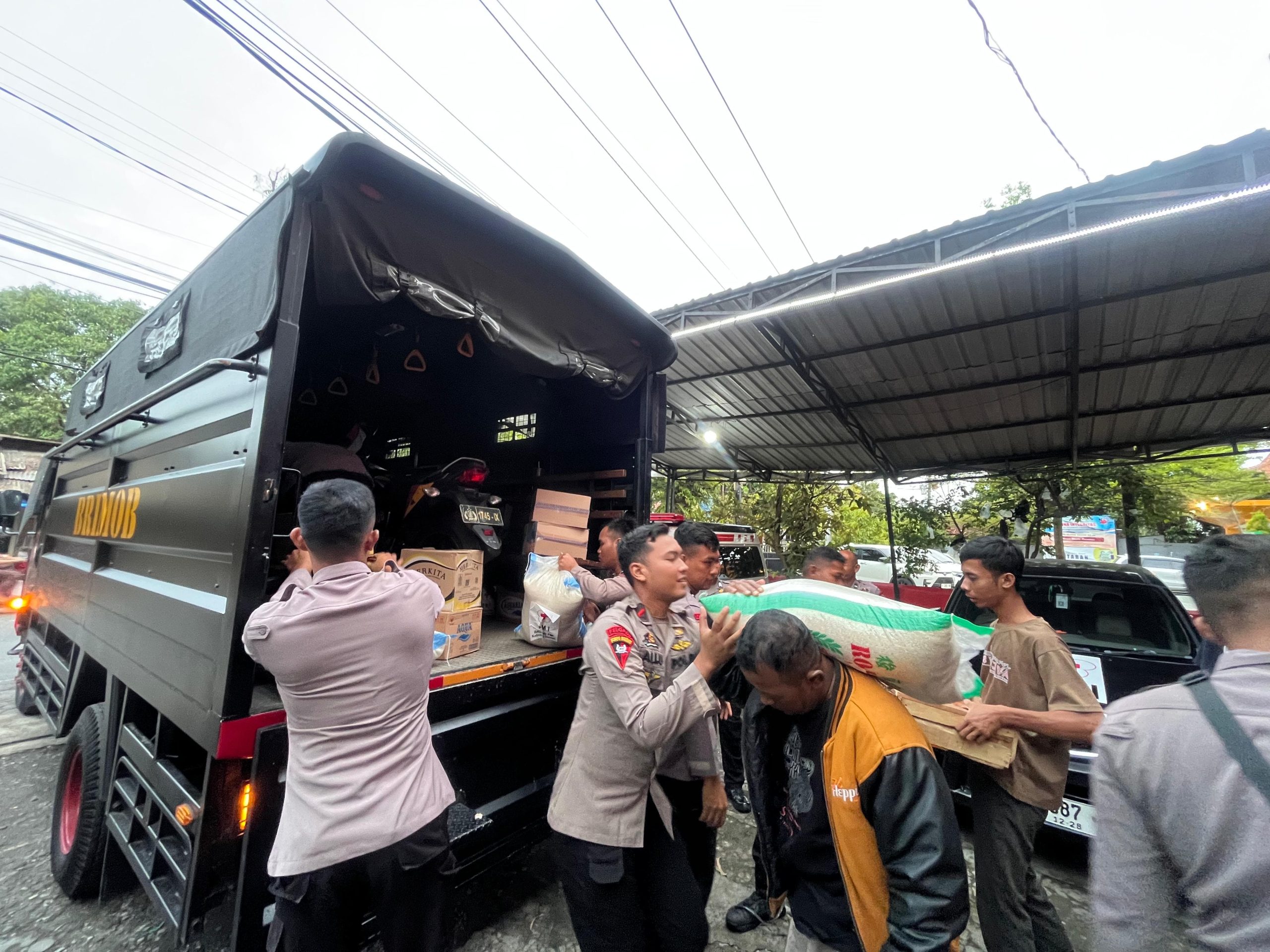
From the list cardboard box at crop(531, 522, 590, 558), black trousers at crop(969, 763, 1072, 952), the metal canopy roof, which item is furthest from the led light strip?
black trousers at crop(969, 763, 1072, 952)

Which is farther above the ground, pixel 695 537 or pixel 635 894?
pixel 695 537

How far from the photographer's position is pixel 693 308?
6492mm

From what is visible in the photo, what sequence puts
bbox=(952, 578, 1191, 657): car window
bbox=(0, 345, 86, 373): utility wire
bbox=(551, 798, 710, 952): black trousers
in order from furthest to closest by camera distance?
bbox=(0, 345, 86, 373): utility wire
bbox=(952, 578, 1191, 657): car window
bbox=(551, 798, 710, 952): black trousers

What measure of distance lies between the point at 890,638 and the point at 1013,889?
137 cm

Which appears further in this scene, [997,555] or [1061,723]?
[997,555]

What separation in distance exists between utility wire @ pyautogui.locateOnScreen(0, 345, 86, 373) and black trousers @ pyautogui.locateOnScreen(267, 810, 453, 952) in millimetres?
25454

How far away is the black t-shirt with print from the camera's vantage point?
4.38 feet

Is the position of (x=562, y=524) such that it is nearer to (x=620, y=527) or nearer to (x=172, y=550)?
(x=620, y=527)

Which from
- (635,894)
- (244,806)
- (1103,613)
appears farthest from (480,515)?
(1103,613)

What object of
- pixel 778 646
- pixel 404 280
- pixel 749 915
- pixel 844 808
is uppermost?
pixel 404 280

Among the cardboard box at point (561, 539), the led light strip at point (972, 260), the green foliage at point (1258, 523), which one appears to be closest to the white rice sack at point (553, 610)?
the cardboard box at point (561, 539)

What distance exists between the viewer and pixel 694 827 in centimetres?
200

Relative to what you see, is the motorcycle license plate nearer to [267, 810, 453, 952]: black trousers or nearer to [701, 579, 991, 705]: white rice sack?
[267, 810, 453, 952]: black trousers

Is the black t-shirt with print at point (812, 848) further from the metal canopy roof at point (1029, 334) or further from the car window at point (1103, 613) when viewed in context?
the metal canopy roof at point (1029, 334)
